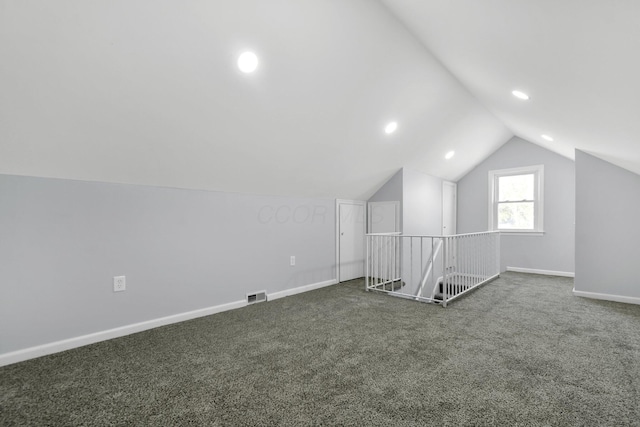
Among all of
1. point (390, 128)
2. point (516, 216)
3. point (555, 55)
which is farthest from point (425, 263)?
point (555, 55)

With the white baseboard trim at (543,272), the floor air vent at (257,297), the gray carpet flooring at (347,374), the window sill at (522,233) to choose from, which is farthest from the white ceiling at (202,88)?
the white baseboard trim at (543,272)

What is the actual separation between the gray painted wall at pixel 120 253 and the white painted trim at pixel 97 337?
1.6 inches

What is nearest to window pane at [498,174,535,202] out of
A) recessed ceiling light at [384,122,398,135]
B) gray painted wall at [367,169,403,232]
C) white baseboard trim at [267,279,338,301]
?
gray painted wall at [367,169,403,232]

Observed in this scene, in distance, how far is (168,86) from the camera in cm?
210

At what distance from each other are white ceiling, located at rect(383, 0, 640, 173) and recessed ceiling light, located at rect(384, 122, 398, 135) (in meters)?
0.84

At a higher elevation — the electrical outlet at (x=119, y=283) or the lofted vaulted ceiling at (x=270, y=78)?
the lofted vaulted ceiling at (x=270, y=78)

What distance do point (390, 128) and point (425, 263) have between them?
9.29 ft

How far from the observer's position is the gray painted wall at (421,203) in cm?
493

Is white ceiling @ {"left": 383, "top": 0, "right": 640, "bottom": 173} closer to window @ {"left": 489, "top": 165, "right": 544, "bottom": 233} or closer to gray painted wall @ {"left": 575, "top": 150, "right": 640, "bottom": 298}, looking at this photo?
gray painted wall @ {"left": 575, "top": 150, "right": 640, "bottom": 298}

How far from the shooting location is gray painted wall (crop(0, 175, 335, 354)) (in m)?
2.17

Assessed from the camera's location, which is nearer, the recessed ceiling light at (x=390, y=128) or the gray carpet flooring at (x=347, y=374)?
the gray carpet flooring at (x=347, y=374)

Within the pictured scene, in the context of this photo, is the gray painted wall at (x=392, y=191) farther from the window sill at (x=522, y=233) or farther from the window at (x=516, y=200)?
the window sill at (x=522, y=233)

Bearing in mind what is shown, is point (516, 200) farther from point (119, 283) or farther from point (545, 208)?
point (119, 283)

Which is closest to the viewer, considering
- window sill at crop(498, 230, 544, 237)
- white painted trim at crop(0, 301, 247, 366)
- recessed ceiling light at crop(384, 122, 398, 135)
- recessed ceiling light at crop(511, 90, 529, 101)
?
white painted trim at crop(0, 301, 247, 366)
